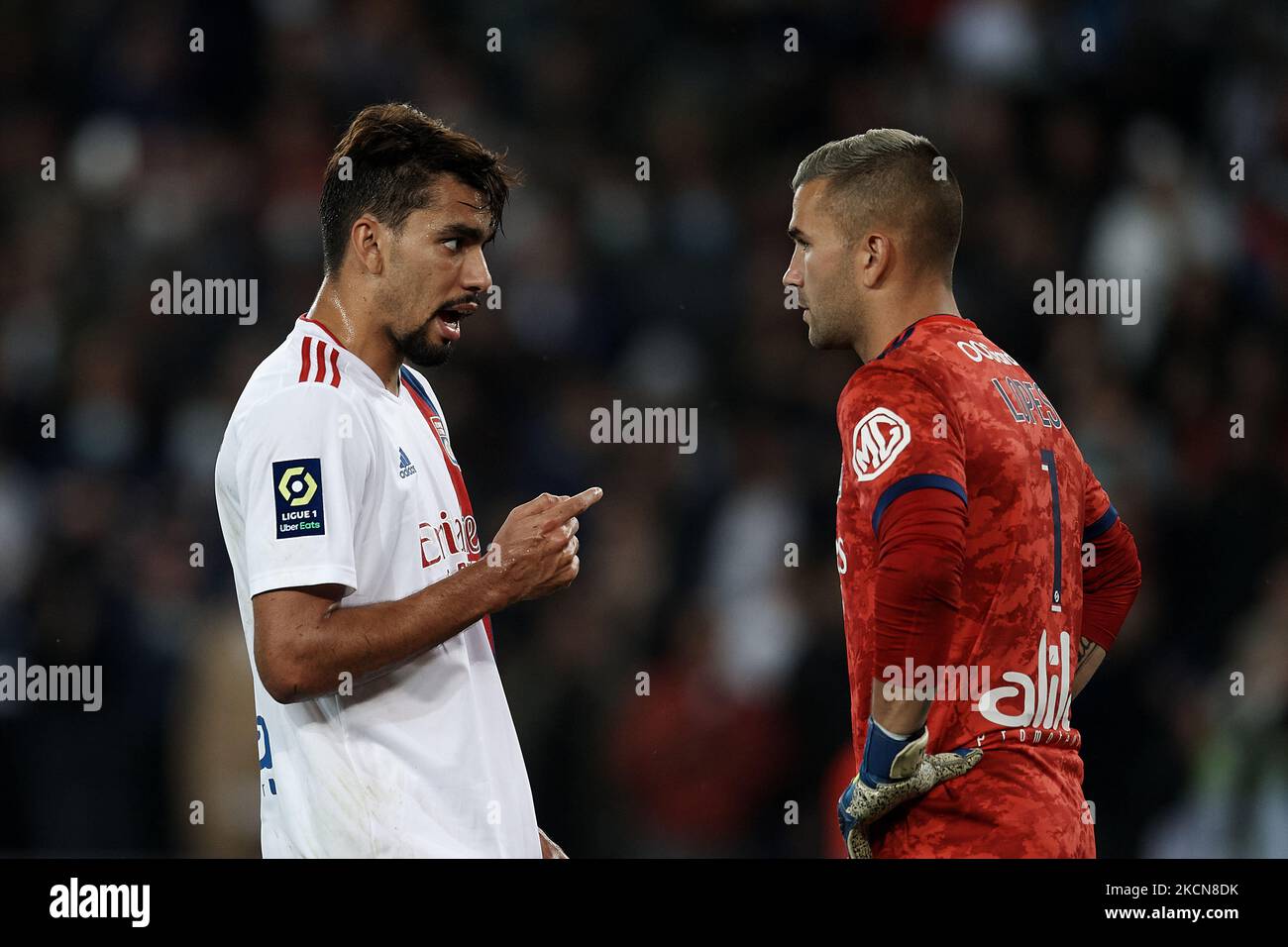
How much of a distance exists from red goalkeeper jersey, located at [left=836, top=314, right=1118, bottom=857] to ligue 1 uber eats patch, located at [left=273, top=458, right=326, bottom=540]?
42.9 inches

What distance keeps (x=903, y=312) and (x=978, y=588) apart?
2.17ft

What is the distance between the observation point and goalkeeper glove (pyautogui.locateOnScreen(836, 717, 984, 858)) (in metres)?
2.95

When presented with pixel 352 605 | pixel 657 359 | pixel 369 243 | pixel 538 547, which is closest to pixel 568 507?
pixel 538 547

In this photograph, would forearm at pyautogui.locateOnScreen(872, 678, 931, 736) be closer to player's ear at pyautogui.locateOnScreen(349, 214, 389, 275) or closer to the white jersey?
the white jersey

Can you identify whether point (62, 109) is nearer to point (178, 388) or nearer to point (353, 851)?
point (178, 388)

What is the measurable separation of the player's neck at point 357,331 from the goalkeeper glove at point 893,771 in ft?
4.23

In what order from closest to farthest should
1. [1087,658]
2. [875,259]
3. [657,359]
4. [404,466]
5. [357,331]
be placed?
1. [404,466]
2. [357,331]
3. [875,259]
4. [1087,658]
5. [657,359]

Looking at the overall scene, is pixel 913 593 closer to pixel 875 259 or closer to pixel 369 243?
pixel 875 259

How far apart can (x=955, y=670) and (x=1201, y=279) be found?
4.40 m

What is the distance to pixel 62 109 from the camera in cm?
727

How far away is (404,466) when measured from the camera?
312 centimetres

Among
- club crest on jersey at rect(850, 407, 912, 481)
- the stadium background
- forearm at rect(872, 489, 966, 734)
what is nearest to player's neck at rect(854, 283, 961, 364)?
club crest on jersey at rect(850, 407, 912, 481)

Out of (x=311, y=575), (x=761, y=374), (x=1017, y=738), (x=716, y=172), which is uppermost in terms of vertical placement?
(x=716, y=172)

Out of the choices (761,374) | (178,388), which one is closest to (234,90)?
(178,388)
